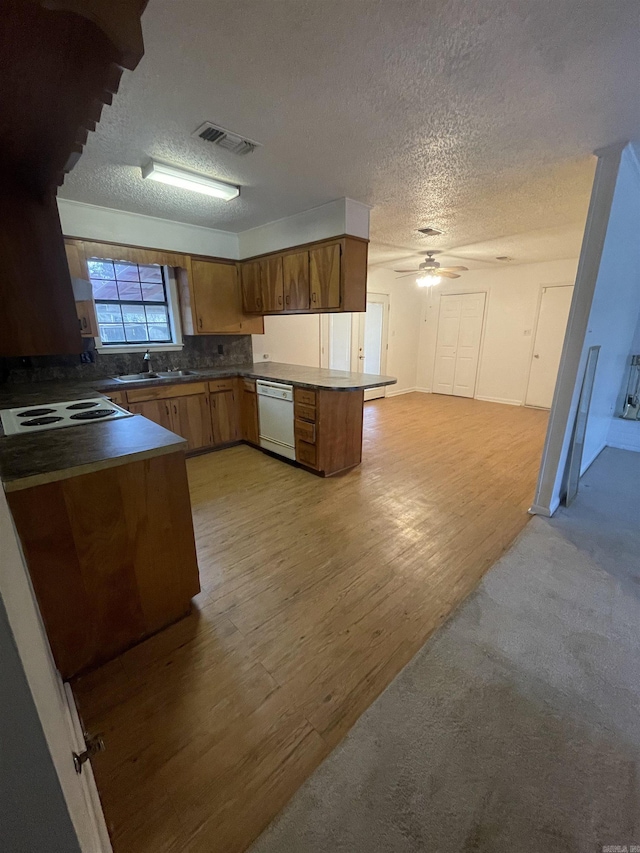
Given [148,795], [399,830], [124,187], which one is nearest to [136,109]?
[124,187]

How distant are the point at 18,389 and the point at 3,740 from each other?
11.7ft

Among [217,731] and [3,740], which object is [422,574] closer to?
[217,731]

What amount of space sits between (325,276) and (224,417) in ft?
6.51

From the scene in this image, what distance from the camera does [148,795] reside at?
1.15m

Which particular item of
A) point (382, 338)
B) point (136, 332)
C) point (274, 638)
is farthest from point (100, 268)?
point (382, 338)

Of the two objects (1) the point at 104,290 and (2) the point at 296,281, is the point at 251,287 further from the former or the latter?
(1) the point at 104,290

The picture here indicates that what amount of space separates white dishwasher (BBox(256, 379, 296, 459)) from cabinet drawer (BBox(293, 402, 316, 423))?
0.29 ft

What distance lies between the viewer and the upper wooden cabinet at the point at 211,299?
399 centimetres

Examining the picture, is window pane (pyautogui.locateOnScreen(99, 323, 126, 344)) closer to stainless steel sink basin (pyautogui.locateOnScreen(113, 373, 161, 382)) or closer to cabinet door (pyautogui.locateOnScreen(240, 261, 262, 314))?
stainless steel sink basin (pyautogui.locateOnScreen(113, 373, 161, 382))

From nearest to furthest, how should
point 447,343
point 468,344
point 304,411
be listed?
point 304,411 → point 468,344 → point 447,343

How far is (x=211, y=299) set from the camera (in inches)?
163

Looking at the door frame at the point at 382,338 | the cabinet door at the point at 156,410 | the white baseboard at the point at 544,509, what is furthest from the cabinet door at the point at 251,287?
the white baseboard at the point at 544,509

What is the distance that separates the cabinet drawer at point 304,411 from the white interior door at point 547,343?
183 inches

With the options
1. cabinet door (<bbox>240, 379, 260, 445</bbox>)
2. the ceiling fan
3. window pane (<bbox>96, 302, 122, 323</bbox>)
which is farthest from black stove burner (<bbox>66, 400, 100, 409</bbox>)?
the ceiling fan
